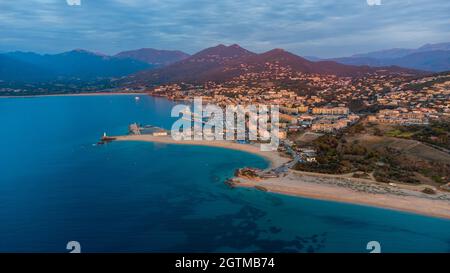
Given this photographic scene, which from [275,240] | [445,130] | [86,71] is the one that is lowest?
[275,240]

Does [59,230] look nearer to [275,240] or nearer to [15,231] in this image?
[15,231]

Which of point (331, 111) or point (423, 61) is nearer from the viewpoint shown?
point (331, 111)

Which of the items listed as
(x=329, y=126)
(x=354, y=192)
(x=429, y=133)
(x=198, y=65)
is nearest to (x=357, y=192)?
(x=354, y=192)

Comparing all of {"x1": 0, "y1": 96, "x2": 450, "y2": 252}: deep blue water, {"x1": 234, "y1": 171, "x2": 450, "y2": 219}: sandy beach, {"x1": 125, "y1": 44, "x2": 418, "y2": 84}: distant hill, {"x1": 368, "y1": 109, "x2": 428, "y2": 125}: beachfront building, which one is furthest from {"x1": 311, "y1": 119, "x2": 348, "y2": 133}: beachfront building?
{"x1": 125, "y1": 44, "x2": 418, "y2": 84}: distant hill

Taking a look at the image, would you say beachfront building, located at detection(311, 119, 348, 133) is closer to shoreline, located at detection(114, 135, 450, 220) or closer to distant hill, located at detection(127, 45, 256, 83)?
shoreline, located at detection(114, 135, 450, 220)

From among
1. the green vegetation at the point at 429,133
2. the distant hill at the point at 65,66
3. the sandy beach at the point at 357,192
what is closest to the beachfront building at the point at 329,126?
the green vegetation at the point at 429,133

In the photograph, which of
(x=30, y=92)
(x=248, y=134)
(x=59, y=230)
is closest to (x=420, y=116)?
(x=248, y=134)

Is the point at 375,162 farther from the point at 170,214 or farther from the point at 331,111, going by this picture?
the point at 331,111
